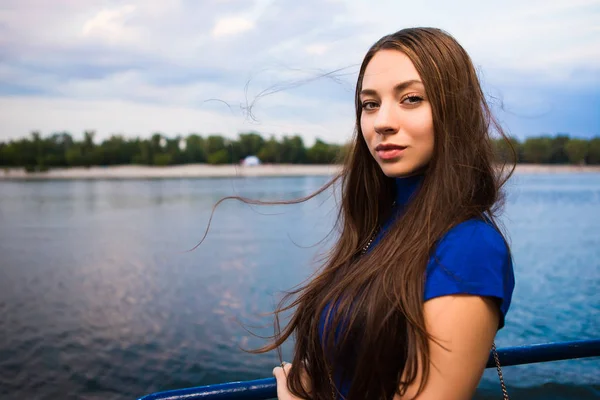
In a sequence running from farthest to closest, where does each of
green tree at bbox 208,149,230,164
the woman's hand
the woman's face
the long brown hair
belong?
green tree at bbox 208,149,230,164, the woman's hand, the woman's face, the long brown hair

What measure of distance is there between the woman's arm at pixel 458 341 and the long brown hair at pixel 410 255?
3 centimetres

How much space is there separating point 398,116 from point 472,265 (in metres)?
0.44

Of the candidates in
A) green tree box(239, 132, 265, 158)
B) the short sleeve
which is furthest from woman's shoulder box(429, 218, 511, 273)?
green tree box(239, 132, 265, 158)

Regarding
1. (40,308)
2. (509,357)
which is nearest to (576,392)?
(509,357)

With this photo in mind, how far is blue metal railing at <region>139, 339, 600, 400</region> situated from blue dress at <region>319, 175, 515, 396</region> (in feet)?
2.04

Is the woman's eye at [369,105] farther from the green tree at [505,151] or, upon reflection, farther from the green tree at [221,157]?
the green tree at [221,157]

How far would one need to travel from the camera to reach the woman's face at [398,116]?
149 cm

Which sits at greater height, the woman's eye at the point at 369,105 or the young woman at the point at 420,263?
the woman's eye at the point at 369,105

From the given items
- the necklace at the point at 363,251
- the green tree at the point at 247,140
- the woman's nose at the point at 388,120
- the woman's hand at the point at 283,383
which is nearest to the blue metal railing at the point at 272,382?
the woman's hand at the point at 283,383

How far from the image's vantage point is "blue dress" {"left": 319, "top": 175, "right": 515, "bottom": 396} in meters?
1.26

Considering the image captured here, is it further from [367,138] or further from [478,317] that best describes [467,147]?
[478,317]

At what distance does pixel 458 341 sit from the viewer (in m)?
1.27

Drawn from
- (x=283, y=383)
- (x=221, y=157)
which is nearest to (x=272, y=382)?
(x=283, y=383)

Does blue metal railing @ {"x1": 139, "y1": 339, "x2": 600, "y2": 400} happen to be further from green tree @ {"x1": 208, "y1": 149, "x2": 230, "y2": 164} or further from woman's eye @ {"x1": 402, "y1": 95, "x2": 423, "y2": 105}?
green tree @ {"x1": 208, "y1": 149, "x2": 230, "y2": 164}
